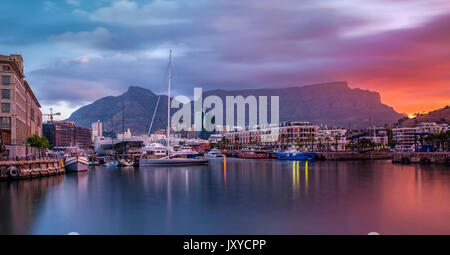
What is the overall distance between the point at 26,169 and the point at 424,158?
83192 mm

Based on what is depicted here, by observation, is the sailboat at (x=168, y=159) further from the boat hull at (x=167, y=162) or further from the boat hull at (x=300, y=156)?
the boat hull at (x=300, y=156)

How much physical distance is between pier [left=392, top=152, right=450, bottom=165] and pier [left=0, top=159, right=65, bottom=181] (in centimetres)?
7925

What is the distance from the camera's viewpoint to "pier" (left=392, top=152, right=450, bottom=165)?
84.1 metres

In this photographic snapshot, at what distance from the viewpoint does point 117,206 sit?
3153cm

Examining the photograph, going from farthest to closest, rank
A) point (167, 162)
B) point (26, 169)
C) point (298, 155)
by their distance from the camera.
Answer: point (298, 155) → point (167, 162) → point (26, 169)

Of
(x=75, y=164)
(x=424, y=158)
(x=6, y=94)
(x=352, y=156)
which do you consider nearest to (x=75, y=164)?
(x=75, y=164)

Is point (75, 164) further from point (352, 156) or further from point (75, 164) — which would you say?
point (352, 156)

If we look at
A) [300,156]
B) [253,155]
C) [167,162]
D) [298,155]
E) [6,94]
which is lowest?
[253,155]

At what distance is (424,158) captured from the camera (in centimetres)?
8800

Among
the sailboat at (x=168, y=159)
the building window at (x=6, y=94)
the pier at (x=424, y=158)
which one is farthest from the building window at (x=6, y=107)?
the pier at (x=424, y=158)

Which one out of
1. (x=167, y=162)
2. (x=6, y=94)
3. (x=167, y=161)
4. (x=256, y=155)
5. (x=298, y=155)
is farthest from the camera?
(x=256, y=155)

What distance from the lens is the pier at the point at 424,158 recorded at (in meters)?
84.1
